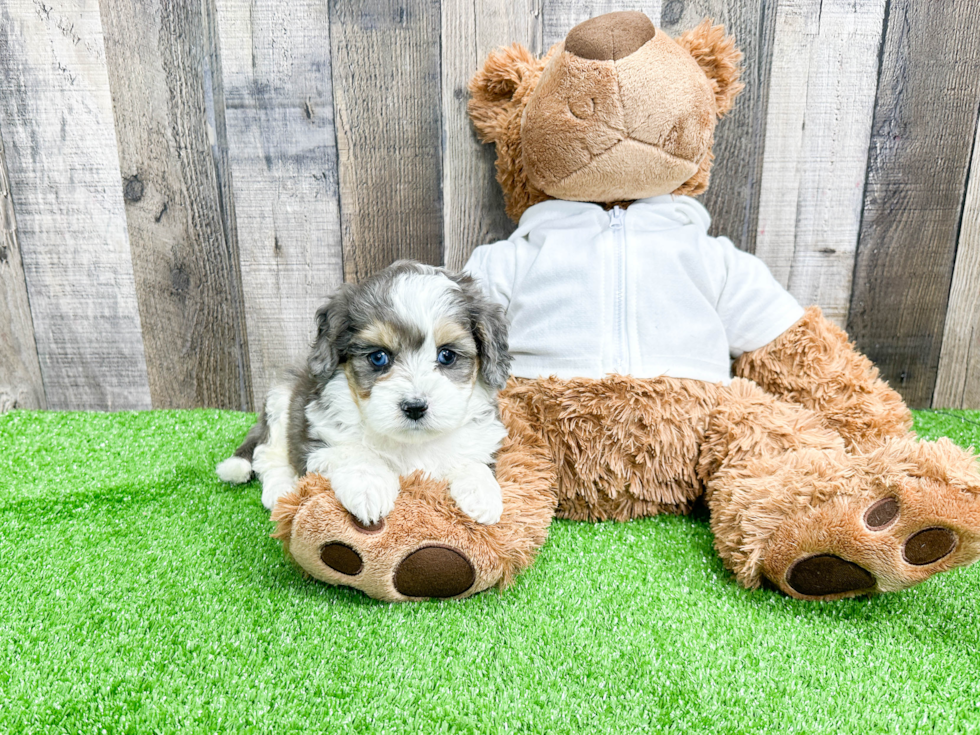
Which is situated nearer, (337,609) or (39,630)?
(39,630)

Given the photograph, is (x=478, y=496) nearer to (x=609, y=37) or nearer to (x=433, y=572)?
(x=433, y=572)

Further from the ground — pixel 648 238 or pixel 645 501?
pixel 648 238

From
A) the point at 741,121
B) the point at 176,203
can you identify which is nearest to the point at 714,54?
the point at 741,121

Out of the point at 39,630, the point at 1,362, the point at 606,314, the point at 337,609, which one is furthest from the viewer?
the point at 1,362

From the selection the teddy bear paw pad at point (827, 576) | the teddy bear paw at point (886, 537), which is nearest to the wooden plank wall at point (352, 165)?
the teddy bear paw at point (886, 537)

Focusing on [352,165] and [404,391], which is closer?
[404,391]

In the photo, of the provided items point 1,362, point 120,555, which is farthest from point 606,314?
point 1,362

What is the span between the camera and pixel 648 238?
85.6 inches

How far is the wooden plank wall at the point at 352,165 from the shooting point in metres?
2.57

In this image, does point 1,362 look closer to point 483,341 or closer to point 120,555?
point 120,555

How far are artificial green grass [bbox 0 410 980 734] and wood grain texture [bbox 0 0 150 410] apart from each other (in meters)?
1.05

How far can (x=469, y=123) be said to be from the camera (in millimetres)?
2648

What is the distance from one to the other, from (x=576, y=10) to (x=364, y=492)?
211 centimetres

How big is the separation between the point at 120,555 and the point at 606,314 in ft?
5.50
